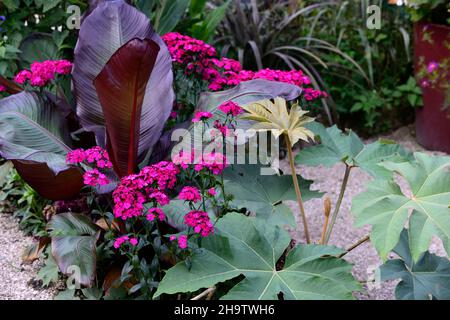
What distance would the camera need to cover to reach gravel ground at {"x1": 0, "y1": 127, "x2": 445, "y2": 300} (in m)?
2.24

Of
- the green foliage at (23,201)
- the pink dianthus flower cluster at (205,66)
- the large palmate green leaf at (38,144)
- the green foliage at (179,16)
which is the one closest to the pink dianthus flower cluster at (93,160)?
the large palmate green leaf at (38,144)

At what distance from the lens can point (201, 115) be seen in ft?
7.07

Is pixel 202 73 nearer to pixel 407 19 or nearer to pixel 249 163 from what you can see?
pixel 249 163

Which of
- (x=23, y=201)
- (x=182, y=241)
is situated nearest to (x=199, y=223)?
(x=182, y=241)

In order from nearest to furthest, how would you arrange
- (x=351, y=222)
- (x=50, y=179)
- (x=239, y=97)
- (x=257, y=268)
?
(x=257, y=268)
(x=50, y=179)
(x=239, y=97)
(x=351, y=222)

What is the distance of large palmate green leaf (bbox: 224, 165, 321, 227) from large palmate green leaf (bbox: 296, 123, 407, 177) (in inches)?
5.2

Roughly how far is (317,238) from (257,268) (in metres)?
1.13

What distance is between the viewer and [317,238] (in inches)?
122

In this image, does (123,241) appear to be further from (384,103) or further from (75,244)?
(384,103)

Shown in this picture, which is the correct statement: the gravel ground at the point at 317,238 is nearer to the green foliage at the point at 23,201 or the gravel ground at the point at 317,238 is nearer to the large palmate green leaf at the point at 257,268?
the green foliage at the point at 23,201

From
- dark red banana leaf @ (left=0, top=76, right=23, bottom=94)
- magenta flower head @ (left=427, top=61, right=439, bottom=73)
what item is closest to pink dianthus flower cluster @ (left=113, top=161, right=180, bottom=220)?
dark red banana leaf @ (left=0, top=76, right=23, bottom=94)

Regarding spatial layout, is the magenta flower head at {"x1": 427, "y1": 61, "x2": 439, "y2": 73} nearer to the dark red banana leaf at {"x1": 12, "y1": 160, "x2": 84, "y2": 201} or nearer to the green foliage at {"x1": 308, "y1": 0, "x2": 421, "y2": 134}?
the green foliage at {"x1": 308, "y1": 0, "x2": 421, "y2": 134}

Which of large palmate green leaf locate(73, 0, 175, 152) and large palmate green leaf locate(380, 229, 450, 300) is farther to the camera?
large palmate green leaf locate(73, 0, 175, 152)

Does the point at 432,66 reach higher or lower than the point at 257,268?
higher
